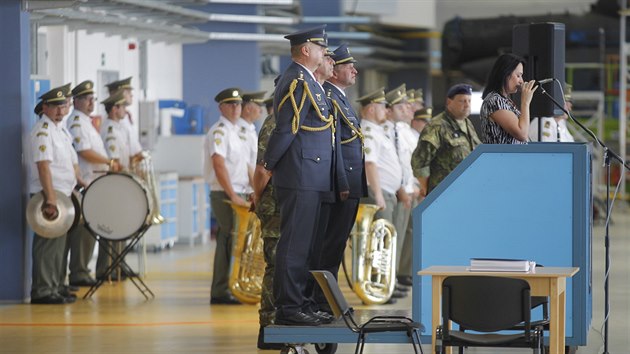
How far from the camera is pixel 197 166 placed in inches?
688

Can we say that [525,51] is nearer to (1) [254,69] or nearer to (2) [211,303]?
(2) [211,303]

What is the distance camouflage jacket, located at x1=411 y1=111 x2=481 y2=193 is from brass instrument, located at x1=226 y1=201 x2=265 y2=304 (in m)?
1.40

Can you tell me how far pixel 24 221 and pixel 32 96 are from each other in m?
1.62

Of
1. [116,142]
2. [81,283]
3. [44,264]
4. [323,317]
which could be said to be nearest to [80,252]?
[81,283]

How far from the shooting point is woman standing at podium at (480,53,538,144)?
7953 mm

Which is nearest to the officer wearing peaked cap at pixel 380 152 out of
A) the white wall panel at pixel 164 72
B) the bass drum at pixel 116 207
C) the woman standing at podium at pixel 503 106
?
the bass drum at pixel 116 207

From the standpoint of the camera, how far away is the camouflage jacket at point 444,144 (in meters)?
10.9

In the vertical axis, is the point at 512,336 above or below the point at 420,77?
below

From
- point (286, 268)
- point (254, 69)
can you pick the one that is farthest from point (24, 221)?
point (254, 69)

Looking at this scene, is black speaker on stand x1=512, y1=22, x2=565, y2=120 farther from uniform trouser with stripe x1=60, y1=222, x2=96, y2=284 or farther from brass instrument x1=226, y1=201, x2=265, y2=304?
uniform trouser with stripe x1=60, y1=222, x2=96, y2=284

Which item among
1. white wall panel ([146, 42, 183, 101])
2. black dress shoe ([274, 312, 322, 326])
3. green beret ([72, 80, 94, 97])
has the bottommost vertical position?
black dress shoe ([274, 312, 322, 326])

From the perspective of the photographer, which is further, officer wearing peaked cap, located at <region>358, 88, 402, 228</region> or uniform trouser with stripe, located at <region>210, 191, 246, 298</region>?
officer wearing peaked cap, located at <region>358, 88, 402, 228</region>

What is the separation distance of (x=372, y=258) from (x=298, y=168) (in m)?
3.85

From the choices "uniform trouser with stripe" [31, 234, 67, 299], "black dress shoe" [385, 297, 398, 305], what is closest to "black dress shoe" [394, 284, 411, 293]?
"black dress shoe" [385, 297, 398, 305]
